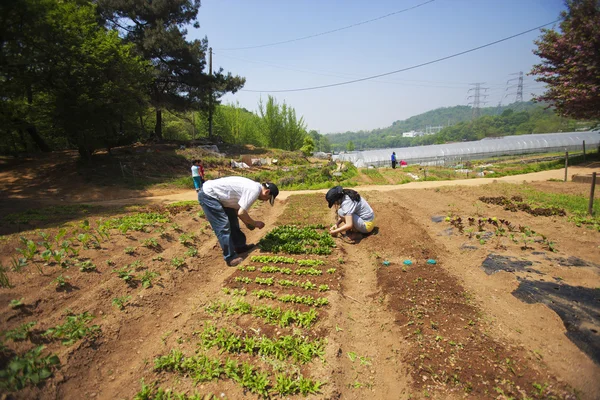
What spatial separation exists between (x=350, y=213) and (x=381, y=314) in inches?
98.7

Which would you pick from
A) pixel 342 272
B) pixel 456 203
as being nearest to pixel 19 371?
pixel 342 272

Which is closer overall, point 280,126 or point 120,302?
point 120,302

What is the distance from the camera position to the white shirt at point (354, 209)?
248 inches

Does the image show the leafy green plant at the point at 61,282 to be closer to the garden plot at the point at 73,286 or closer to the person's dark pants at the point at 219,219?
the garden plot at the point at 73,286

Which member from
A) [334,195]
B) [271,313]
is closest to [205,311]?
[271,313]

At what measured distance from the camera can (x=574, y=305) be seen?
3875 mm

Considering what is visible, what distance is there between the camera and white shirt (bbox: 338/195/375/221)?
630 centimetres

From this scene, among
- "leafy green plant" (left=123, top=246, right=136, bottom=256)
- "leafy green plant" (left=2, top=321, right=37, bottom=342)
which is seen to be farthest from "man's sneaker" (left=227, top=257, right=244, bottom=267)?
"leafy green plant" (left=2, top=321, right=37, bottom=342)

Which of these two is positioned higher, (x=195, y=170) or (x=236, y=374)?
(x=195, y=170)

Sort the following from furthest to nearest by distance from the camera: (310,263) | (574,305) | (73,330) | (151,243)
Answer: (151,243)
(310,263)
(574,305)
(73,330)

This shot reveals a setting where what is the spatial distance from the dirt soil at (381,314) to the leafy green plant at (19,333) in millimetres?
59

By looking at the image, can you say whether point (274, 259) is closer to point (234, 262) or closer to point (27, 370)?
point (234, 262)

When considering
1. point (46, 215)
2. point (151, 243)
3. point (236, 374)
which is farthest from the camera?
point (46, 215)

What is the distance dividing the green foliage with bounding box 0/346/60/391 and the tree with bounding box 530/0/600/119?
22.4 m
